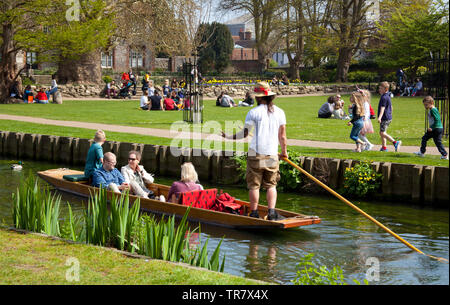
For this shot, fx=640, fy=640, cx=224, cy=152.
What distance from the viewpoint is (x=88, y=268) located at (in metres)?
6.91

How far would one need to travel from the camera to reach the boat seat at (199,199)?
1148cm

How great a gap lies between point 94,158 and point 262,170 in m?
4.91

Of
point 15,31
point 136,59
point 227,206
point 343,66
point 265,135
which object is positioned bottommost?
point 227,206

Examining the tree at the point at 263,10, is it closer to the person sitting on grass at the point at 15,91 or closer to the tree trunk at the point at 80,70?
the tree trunk at the point at 80,70

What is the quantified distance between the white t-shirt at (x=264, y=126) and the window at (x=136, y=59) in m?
57.7

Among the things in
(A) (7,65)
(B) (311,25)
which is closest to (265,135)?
(A) (7,65)

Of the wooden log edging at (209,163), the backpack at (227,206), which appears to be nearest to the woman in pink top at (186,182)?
the backpack at (227,206)

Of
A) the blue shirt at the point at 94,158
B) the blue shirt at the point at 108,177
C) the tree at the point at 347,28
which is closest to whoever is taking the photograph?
the blue shirt at the point at 108,177

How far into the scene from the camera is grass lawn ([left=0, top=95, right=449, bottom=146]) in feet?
65.5

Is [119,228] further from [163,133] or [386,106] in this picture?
[163,133]

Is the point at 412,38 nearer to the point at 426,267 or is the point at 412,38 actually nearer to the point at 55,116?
the point at 55,116

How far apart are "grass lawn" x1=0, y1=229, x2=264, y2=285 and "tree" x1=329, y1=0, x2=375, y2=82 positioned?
147 ft

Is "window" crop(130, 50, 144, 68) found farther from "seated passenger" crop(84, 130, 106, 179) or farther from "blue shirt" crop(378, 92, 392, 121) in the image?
"seated passenger" crop(84, 130, 106, 179)
